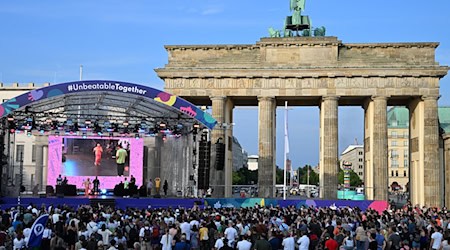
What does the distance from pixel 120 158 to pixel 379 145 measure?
72.1 ft

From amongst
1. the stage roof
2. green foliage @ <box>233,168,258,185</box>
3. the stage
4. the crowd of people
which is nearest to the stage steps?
the stage

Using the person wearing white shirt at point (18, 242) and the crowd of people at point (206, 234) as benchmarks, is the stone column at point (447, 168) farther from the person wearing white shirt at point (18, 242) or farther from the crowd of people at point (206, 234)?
the person wearing white shirt at point (18, 242)

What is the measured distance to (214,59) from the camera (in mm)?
54844

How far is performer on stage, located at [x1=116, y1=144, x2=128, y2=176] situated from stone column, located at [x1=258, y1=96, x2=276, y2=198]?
40.1ft

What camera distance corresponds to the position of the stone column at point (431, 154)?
5181 centimetres

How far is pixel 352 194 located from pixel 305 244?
45507 millimetres

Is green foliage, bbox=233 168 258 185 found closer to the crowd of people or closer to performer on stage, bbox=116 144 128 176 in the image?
performer on stage, bbox=116 144 128 176

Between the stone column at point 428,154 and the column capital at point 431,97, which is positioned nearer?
the stone column at point 428,154

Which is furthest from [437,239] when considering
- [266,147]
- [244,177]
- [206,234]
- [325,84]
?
[244,177]

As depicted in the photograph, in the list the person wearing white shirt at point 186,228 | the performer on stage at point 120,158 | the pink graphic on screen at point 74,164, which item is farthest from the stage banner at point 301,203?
the person wearing white shirt at point 186,228

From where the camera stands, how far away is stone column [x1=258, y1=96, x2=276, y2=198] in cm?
5366

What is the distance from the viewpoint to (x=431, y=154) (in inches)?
2056

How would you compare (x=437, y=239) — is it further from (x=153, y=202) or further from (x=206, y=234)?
(x=153, y=202)

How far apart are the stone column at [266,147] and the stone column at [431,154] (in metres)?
13.0
